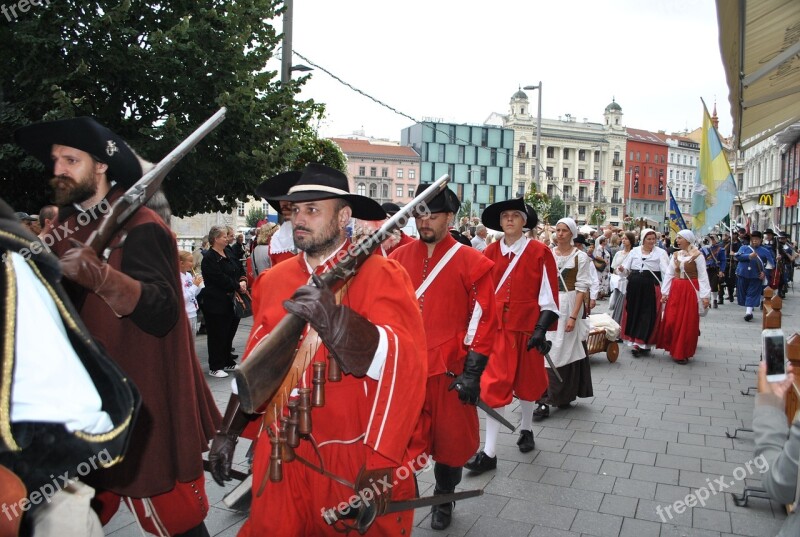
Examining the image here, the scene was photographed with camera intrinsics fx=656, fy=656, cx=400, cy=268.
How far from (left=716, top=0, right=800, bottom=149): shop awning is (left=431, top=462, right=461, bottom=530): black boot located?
124 inches

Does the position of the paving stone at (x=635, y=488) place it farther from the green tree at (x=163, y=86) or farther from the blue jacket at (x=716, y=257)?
the blue jacket at (x=716, y=257)

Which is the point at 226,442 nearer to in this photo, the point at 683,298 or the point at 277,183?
the point at 277,183

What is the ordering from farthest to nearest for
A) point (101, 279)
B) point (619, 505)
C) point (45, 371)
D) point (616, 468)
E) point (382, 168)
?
point (382, 168), point (616, 468), point (619, 505), point (101, 279), point (45, 371)

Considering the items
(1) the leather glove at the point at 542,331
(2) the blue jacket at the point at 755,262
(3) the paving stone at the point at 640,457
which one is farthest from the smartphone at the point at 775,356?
(2) the blue jacket at the point at 755,262

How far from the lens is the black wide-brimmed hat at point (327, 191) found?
2853 mm

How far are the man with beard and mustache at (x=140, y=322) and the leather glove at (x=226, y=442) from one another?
0.49 feet

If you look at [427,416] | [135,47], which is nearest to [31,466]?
[427,416]

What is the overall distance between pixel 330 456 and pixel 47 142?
176cm

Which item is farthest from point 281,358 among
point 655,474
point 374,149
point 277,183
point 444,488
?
point 374,149

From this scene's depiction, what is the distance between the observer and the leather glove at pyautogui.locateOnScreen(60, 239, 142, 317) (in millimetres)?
2213

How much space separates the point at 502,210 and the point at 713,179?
6.51m

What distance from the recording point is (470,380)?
155 inches

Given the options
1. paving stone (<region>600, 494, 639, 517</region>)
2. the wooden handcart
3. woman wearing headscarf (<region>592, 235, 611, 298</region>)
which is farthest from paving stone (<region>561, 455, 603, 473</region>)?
woman wearing headscarf (<region>592, 235, 611, 298</region>)

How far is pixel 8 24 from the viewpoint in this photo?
841 cm
